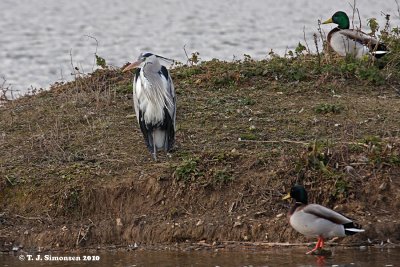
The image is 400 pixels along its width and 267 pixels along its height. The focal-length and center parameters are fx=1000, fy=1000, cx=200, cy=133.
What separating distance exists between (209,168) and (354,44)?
138 inches

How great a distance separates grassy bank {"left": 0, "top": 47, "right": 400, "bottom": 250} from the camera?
9117mm

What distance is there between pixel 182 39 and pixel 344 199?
1533 centimetres

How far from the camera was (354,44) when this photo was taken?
1216 cm

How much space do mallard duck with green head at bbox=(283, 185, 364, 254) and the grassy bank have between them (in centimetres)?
41

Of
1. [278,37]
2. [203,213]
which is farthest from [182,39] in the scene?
[203,213]

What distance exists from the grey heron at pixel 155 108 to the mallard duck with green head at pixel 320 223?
194 cm

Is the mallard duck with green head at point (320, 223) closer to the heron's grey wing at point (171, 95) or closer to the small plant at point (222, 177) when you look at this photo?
the small plant at point (222, 177)

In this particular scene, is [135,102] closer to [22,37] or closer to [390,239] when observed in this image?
[390,239]

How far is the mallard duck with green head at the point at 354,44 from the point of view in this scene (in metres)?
11.8

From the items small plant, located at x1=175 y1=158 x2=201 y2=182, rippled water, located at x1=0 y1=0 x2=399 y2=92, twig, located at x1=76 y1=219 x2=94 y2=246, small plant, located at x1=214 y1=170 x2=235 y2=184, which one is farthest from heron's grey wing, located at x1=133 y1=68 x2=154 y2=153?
rippled water, located at x1=0 y1=0 x2=399 y2=92

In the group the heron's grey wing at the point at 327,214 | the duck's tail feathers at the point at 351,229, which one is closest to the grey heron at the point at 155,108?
the heron's grey wing at the point at 327,214

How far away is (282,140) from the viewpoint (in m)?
9.95

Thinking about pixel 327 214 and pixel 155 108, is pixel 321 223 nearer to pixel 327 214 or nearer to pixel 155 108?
pixel 327 214

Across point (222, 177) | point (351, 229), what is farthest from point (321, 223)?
point (222, 177)
